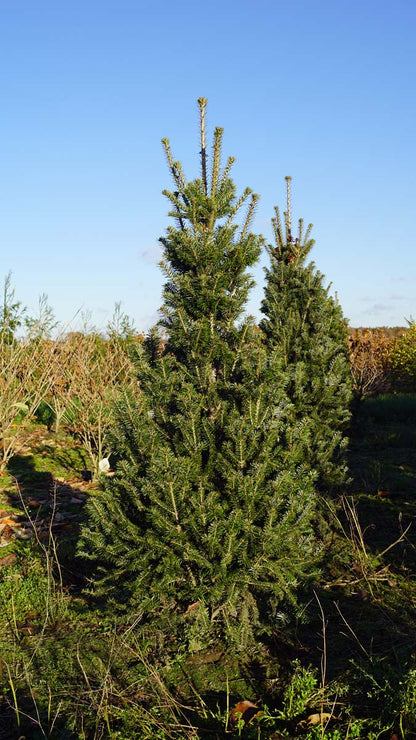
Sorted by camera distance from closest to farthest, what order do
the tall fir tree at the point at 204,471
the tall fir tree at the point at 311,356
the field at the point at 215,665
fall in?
the field at the point at 215,665
the tall fir tree at the point at 204,471
the tall fir tree at the point at 311,356

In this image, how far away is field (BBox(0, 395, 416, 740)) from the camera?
3.19 m

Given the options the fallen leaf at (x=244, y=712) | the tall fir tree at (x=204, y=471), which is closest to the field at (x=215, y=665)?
the fallen leaf at (x=244, y=712)

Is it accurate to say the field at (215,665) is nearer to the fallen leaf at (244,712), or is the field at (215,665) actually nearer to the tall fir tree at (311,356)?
the fallen leaf at (244,712)

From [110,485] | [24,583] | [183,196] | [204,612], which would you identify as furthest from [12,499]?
[183,196]

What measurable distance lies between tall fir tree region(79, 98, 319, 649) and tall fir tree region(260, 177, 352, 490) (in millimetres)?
1896

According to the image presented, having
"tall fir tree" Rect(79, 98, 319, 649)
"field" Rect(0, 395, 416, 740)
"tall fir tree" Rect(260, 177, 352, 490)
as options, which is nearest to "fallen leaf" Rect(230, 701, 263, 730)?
"field" Rect(0, 395, 416, 740)

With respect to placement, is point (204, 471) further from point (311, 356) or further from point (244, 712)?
point (311, 356)

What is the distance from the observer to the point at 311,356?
6746 millimetres

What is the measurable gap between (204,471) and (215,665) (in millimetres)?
1264

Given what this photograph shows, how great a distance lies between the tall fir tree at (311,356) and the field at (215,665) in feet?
2.90

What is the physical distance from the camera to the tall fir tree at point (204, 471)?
12.4ft

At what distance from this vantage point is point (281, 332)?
6910 mm

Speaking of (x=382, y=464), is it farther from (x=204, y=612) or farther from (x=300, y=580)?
(x=204, y=612)

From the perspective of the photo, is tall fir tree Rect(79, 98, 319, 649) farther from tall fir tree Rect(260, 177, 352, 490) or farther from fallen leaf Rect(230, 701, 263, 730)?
tall fir tree Rect(260, 177, 352, 490)
